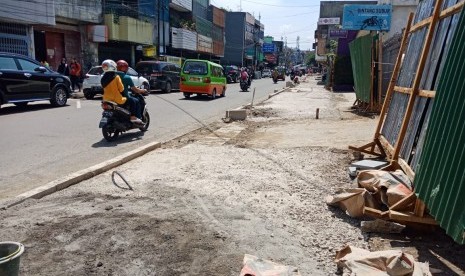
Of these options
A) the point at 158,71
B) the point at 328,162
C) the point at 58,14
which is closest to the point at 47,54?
the point at 58,14

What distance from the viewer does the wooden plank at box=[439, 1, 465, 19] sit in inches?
158

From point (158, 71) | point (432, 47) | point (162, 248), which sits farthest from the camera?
point (158, 71)

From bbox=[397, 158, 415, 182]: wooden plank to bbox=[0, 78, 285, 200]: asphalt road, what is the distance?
186 inches

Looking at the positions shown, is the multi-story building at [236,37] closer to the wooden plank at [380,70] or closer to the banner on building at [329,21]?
the banner on building at [329,21]

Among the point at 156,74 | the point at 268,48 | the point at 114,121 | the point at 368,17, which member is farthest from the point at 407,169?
the point at 268,48

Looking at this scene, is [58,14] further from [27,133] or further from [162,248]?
[162,248]

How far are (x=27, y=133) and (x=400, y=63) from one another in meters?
7.91

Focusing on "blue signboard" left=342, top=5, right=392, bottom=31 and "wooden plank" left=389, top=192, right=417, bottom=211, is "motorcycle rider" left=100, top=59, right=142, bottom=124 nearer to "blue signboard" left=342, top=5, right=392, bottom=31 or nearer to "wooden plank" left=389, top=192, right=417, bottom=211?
"wooden plank" left=389, top=192, right=417, bottom=211

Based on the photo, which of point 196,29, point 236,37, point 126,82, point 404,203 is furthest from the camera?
point 236,37

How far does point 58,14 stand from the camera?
2400cm

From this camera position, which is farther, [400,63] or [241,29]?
[241,29]

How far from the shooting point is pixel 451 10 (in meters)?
4.26

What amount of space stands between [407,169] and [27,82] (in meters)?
12.1

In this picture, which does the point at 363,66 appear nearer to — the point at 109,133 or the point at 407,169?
the point at 109,133
